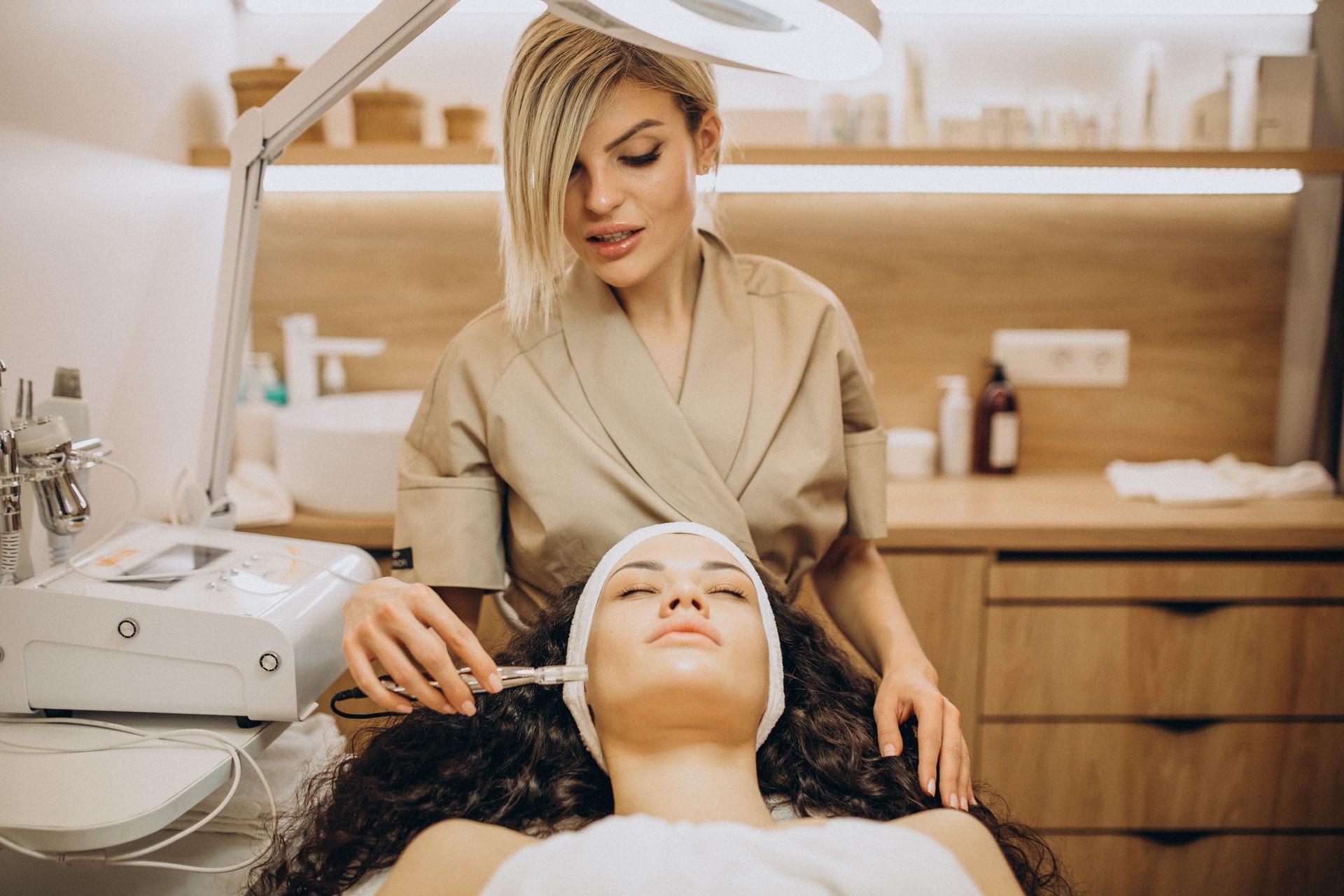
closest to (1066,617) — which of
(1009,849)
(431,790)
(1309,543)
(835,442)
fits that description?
(1309,543)

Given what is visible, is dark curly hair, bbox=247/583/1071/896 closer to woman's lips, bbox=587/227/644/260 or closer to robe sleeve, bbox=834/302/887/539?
robe sleeve, bbox=834/302/887/539

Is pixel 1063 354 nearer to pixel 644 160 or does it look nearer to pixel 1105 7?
pixel 1105 7

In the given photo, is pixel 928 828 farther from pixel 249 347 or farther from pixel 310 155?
pixel 249 347

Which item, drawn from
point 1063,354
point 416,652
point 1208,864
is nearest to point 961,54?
point 1063,354

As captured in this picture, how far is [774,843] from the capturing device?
84 cm

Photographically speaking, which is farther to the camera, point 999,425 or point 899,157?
point 999,425

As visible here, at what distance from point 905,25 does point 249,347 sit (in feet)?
5.41

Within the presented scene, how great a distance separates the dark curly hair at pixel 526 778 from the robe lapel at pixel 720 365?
0.93 ft

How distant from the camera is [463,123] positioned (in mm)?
2033

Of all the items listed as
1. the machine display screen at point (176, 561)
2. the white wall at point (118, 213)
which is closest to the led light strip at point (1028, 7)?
the white wall at point (118, 213)

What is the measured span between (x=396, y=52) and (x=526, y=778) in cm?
79

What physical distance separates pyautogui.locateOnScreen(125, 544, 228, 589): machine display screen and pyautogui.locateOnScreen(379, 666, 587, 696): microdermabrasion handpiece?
0.32 meters

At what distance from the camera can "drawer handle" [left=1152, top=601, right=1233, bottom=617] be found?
190 cm

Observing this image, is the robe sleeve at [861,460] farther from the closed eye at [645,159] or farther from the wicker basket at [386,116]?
the wicker basket at [386,116]
